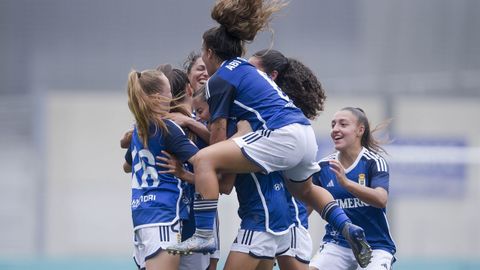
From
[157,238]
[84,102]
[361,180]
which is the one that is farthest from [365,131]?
[84,102]

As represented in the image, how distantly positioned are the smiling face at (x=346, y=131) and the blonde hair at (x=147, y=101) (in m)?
1.27

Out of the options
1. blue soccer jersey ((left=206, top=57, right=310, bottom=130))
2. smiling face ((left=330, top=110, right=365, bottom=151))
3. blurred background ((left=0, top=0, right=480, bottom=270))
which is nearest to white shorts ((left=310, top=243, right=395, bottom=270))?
smiling face ((left=330, top=110, right=365, bottom=151))

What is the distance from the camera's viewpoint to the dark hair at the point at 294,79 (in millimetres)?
4680

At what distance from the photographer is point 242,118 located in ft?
13.6

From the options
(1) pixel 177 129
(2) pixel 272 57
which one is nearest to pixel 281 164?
(1) pixel 177 129

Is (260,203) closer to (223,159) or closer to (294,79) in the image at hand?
(223,159)

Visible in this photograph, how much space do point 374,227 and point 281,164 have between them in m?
1.14

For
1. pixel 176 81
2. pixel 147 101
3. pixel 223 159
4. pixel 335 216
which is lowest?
pixel 335 216

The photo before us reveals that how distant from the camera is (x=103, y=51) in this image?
9234 mm

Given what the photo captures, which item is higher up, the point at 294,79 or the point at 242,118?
the point at 294,79

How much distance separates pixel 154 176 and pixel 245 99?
530mm

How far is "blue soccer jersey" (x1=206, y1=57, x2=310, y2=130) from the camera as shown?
13.3 feet

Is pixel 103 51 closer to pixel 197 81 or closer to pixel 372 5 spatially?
pixel 372 5

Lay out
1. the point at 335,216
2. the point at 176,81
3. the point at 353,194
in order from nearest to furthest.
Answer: the point at 335,216, the point at 176,81, the point at 353,194
